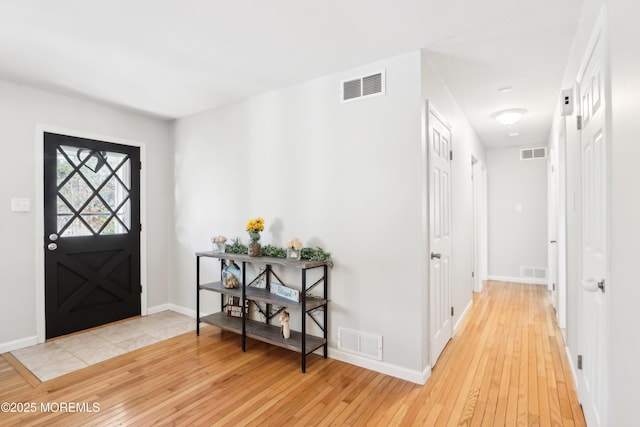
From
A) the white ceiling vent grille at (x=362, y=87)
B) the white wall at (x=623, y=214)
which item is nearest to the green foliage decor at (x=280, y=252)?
the white ceiling vent grille at (x=362, y=87)

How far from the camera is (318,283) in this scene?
9.64 ft

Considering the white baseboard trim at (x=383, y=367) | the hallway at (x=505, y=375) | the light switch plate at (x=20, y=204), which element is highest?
the light switch plate at (x=20, y=204)

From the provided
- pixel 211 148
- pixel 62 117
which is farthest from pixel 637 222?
pixel 62 117

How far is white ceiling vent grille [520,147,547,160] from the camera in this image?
227 inches

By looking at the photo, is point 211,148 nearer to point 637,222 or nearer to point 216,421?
point 216,421

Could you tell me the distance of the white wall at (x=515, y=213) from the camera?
228 inches

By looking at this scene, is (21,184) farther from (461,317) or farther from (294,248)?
(461,317)

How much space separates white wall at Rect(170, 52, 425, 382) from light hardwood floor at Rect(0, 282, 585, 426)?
1.09 feet

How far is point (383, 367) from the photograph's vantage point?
2.58 meters

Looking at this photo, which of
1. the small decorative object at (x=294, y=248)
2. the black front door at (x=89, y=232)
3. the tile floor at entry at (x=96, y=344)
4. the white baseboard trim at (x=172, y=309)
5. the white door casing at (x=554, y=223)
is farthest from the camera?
the white baseboard trim at (x=172, y=309)

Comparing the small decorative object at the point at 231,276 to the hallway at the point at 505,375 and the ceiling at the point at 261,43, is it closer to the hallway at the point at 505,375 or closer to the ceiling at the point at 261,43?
the ceiling at the point at 261,43

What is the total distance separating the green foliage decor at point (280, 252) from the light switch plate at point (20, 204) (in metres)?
1.94

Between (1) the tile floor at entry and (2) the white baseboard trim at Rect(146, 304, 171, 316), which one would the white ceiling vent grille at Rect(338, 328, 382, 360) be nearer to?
(1) the tile floor at entry

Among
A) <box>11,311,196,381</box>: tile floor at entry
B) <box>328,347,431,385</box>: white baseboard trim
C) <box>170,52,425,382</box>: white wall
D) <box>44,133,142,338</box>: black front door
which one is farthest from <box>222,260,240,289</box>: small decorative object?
<box>44,133,142,338</box>: black front door
